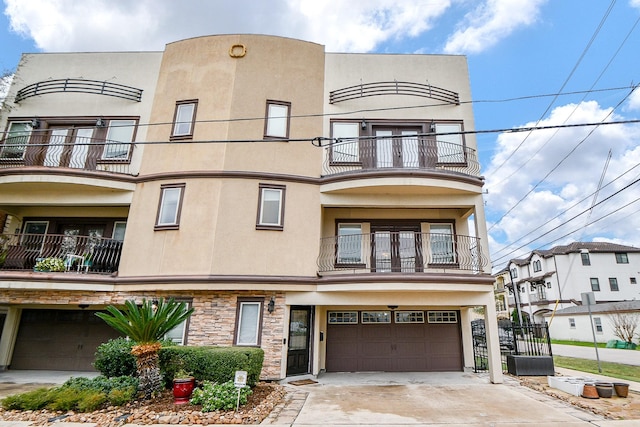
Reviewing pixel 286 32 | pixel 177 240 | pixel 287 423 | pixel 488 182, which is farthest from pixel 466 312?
pixel 286 32

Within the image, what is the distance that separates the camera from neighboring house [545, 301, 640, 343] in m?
24.8

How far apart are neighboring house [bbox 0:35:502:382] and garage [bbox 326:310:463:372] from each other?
0.05m

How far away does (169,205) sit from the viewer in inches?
433

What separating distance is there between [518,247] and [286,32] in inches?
750

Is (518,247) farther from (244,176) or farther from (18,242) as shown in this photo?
(18,242)

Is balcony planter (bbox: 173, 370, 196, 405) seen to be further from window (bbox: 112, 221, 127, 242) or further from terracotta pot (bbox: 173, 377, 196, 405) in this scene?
window (bbox: 112, 221, 127, 242)

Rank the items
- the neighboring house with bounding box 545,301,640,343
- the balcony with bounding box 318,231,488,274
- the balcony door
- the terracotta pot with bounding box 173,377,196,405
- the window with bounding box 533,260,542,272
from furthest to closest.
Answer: the window with bounding box 533,260,542,272, the neighboring house with bounding box 545,301,640,343, the balcony door, the balcony with bounding box 318,231,488,274, the terracotta pot with bounding box 173,377,196,405

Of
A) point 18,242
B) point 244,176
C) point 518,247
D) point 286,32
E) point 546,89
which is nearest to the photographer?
point 546,89

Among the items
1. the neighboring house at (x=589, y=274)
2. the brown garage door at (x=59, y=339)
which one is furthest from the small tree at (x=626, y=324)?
the brown garage door at (x=59, y=339)

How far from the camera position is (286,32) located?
1291 cm

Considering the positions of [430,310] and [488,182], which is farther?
[430,310]

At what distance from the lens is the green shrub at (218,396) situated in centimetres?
684

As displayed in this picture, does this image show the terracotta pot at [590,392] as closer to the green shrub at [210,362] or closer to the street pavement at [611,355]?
the green shrub at [210,362]

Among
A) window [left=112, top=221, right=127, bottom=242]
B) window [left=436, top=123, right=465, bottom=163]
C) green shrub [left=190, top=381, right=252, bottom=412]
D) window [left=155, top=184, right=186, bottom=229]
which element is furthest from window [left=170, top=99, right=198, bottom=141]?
window [left=436, top=123, right=465, bottom=163]
